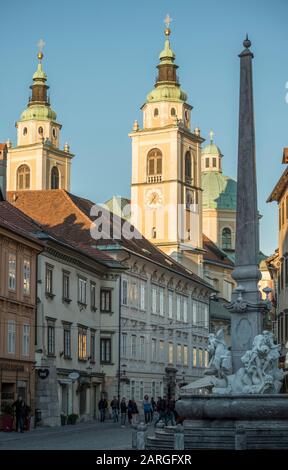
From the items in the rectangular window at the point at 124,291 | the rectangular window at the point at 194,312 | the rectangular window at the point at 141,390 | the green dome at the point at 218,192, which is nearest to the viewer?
the rectangular window at the point at 124,291

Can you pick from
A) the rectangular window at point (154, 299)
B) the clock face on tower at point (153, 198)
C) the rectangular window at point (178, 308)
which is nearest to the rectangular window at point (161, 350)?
the rectangular window at point (154, 299)

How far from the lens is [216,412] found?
26.7m

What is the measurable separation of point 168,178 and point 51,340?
185ft

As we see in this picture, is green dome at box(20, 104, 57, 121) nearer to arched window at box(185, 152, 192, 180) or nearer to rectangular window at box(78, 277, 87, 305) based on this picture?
arched window at box(185, 152, 192, 180)

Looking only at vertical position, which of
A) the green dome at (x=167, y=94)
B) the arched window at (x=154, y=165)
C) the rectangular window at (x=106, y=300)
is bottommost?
the rectangular window at (x=106, y=300)

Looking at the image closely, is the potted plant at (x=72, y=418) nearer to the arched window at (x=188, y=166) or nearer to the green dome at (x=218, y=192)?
the arched window at (x=188, y=166)

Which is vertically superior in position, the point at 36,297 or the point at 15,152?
the point at 15,152

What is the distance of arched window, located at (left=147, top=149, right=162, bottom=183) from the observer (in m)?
110

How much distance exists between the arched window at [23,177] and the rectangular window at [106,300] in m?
55.4

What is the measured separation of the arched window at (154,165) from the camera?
110 m

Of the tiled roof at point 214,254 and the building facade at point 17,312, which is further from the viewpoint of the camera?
the tiled roof at point 214,254
